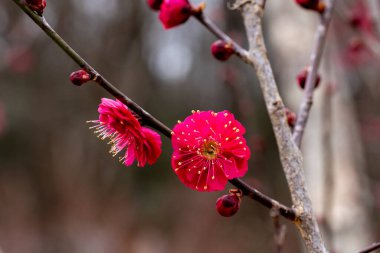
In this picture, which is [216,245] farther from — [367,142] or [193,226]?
[367,142]

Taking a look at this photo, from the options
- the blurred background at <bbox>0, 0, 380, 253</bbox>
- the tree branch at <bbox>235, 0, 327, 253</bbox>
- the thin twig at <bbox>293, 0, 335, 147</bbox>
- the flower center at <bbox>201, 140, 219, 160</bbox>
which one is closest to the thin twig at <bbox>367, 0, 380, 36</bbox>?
the thin twig at <bbox>293, 0, 335, 147</bbox>

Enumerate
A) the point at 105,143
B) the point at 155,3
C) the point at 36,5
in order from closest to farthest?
1. the point at 36,5
2. the point at 155,3
3. the point at 105,143

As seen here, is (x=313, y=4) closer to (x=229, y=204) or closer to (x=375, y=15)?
(x=229, y=204)

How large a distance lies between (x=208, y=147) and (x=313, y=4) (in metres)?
0.52

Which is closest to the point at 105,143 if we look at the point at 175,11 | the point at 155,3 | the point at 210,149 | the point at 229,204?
the point at 155,3

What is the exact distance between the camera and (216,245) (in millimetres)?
10266

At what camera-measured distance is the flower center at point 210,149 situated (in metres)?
0.97

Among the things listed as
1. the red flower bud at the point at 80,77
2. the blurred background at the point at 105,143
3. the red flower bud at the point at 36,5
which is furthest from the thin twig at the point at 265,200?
the blurred background at the point at 105,143

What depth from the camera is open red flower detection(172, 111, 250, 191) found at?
Answer: 0.89 metres

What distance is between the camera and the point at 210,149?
99cm

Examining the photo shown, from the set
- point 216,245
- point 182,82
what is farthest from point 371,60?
point 182,82

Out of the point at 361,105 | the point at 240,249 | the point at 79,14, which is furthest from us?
the point at 240,249

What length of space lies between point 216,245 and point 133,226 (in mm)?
1778

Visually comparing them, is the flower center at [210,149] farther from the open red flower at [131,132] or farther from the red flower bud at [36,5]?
the red flower bud at [36,5]
